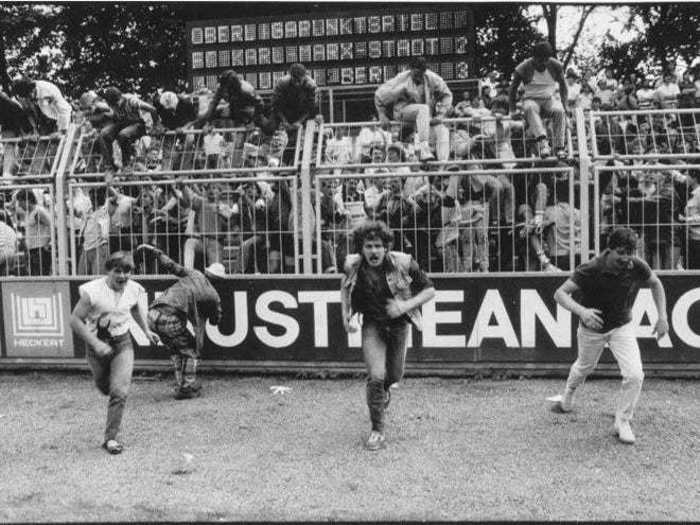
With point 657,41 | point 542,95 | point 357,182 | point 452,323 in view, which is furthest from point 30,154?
point 657,41

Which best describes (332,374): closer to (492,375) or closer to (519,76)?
(492,375)

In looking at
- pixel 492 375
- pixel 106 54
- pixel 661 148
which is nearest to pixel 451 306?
pixel 492 375

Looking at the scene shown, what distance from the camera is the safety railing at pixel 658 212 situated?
371 inches

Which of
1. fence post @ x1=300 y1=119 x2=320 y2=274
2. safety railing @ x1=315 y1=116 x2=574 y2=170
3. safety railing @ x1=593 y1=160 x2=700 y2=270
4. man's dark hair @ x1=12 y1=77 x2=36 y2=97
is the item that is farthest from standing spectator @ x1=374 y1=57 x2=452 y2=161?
man's dark hair @ x1=12 y1=77 x2=36 y2=97

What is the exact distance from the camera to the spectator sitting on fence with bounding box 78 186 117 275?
1038cm

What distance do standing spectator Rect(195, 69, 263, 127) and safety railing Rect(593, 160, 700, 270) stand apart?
4634mm

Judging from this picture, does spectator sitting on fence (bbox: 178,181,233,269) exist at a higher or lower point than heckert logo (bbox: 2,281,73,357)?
higher

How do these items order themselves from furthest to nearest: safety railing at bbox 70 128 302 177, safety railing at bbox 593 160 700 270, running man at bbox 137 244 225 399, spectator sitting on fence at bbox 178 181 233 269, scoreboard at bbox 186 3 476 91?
scoreboard at bbox 186 3 476 91, safety railing at bbox 70 128 302 177, spectator sitting on fence at bbox 178 181 233 269, safety railing at bbox 593 160 700 270, running man at bbox 137 244 225 399

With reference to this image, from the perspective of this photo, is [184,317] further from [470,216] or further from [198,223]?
[470,216]

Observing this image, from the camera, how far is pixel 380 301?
7.05 metres

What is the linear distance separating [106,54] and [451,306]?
23.6 m

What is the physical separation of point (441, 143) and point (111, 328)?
4910 mm

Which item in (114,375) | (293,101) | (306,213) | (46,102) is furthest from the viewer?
(46,102)

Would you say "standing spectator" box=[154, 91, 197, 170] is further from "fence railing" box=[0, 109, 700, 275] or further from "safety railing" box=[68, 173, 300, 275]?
"safety railing" box=[68, 173, 300, 275]
